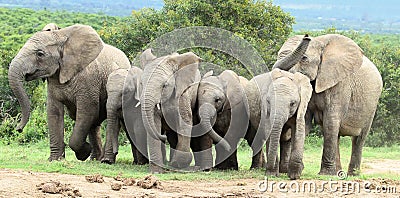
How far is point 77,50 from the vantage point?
1255cm

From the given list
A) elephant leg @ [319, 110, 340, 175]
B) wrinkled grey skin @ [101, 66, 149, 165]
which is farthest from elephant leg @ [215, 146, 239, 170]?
elephant leg @ [319, 110, 340, 175]

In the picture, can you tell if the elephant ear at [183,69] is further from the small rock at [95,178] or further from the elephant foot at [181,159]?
the small rock at [95,178]

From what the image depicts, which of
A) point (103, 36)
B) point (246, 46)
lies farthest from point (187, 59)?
point (103, 36)

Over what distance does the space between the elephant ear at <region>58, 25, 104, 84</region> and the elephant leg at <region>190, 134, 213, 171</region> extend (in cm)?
202

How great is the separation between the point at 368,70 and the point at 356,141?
1172 millimetres

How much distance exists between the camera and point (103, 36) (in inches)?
800

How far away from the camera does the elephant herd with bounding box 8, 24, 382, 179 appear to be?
11086 mm

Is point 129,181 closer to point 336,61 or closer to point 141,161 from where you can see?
point 141,161

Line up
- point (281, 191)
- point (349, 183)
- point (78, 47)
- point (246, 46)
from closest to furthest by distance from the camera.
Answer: point (281, 191), point (349, 183), point (78, 47), point (246, 46)

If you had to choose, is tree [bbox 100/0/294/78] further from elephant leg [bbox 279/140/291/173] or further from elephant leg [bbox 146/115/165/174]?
elephant leg [bbox 146/115/165/174]

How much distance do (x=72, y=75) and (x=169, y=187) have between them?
3325 millimetres

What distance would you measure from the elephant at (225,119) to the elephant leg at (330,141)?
107cm

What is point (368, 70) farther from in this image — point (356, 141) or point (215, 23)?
point (215, 23)

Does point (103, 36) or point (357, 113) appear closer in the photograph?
point (357, 113)
